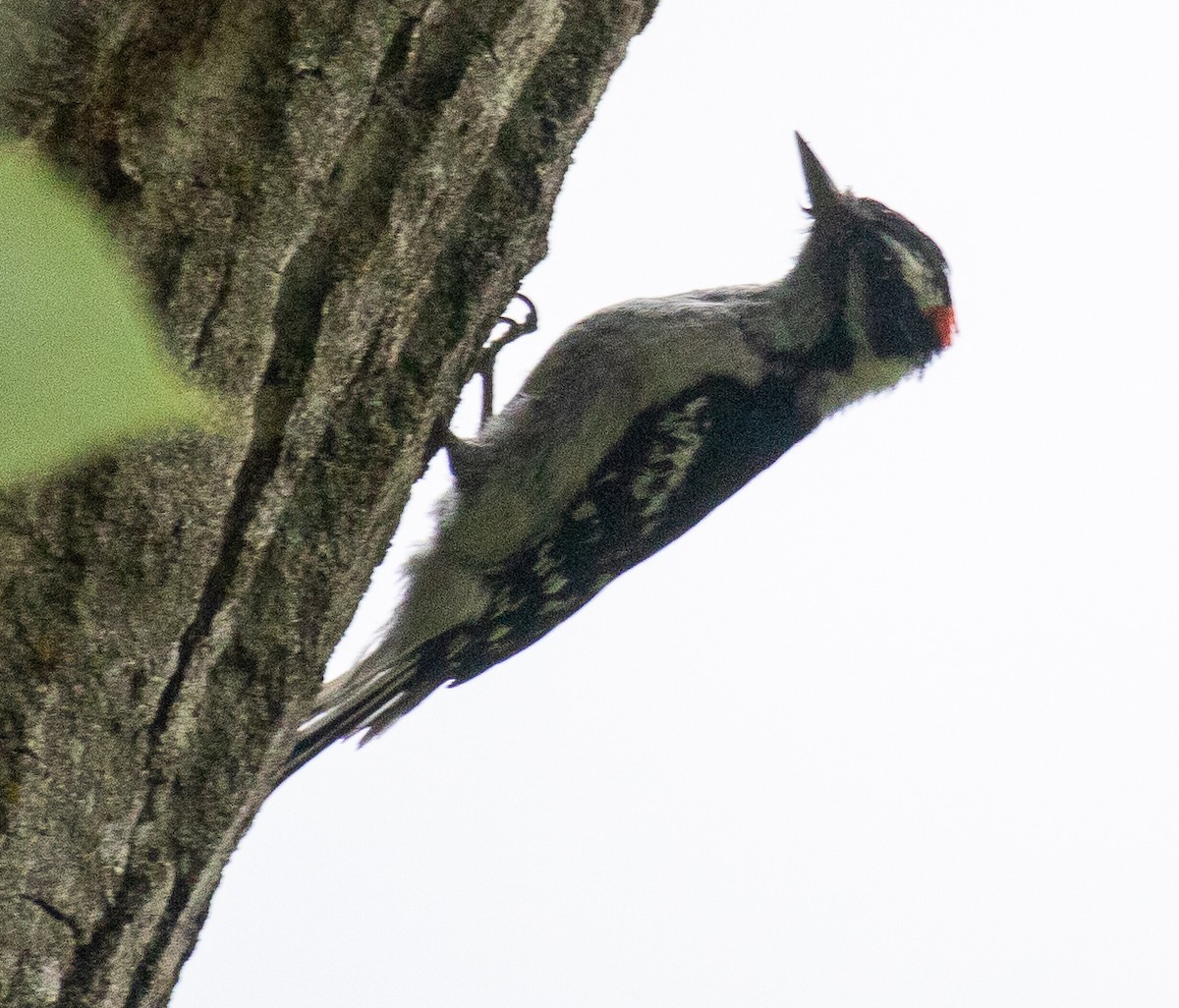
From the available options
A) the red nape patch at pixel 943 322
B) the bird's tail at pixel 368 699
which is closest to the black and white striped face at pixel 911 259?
the red nape patch at pixel 943 322

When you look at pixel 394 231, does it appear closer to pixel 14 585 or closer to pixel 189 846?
pixel 14 585

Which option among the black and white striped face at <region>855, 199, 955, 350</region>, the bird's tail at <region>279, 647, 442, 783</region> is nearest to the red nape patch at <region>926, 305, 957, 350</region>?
the black and white striped face at <region>855, 199, 955, 350</region>

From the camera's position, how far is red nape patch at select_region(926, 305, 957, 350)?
365cm

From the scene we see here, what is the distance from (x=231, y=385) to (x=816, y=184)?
2681 millimetres

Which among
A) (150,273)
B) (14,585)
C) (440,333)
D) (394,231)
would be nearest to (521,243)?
(440,333)

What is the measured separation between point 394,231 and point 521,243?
368 millimetres

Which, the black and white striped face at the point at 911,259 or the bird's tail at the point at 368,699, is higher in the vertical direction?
the black and white striped face at the point at 911,259

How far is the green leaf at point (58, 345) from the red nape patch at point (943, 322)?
333 centimetres

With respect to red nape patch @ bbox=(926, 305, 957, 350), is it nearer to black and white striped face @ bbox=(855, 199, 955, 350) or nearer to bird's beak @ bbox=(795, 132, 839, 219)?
black and white striped face @ bbox=(855, 199, 955, 350)

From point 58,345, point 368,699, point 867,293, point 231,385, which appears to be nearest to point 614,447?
point 368,699

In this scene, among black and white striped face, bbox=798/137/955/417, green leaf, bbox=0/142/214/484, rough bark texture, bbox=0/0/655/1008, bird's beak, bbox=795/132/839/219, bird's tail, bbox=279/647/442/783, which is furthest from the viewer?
bird's beak, bbox=795/132/839/219

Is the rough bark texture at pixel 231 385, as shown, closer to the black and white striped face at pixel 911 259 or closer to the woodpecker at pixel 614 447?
the woodpecker at pixel 614 447

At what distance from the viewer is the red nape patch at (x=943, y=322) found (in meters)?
3.65

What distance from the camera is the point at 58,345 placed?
51 cm
